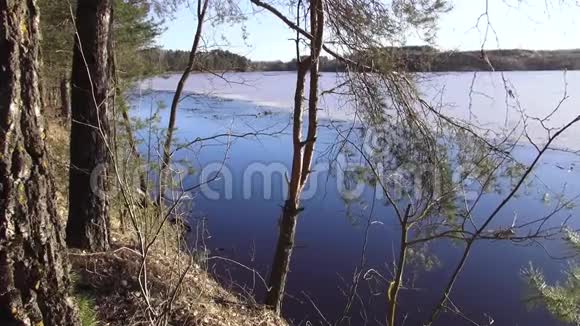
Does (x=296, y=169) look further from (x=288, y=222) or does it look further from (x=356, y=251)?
(x=356, y=251)

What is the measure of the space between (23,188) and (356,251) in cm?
920

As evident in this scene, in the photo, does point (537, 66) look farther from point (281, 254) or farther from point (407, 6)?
point (281, 254)

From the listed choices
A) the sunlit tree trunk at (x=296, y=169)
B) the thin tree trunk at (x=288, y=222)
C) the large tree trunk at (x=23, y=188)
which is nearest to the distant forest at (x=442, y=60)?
the sunlit tree trunk at (x=296, y=169)

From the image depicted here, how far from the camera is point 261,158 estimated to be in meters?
14.3

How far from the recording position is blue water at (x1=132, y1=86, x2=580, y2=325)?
870 centimetres

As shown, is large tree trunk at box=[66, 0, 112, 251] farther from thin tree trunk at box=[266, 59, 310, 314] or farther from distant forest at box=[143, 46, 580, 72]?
distant forest at box=[143, 46, 580, 72]

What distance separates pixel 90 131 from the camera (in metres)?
4.80


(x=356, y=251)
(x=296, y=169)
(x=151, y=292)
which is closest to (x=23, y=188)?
(x=151, y=292)

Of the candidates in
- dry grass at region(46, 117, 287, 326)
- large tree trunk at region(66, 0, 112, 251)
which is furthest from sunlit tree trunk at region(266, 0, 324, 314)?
large tree trunk at region(66, 0, 112, 251)

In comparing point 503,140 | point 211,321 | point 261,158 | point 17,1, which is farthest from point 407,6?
point 261,158

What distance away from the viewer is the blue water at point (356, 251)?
8.70 metres

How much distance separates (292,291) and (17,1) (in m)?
8.61

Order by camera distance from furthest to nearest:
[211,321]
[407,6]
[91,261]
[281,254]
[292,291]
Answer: [292,291] → [281,254] → [407,6] → [91,261] → [211,321]

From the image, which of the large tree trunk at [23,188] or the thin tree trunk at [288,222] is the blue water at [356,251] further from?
the large tree trunk at [23,188]
